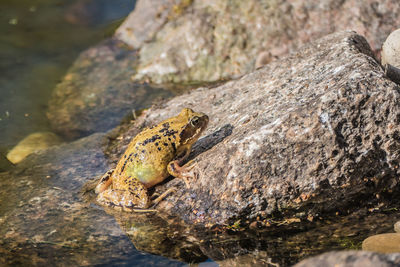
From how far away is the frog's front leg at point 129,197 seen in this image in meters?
5.66

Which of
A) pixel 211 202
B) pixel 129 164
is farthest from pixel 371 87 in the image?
pixel 129 164

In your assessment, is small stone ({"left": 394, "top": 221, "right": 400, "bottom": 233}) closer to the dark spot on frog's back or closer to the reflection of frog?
the reflection of frog

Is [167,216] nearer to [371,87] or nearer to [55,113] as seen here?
[371,87]

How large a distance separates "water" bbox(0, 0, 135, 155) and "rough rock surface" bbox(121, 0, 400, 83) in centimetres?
234

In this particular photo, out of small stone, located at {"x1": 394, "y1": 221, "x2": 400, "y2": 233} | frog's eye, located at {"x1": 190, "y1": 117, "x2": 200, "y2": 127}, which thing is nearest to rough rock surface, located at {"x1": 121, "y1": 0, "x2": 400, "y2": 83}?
frog's eye, located at {"x1": 190, "y1": 117, "x2": 200, "y2": 127}

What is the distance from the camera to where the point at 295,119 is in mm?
5152

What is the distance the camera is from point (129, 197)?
18.7 feet

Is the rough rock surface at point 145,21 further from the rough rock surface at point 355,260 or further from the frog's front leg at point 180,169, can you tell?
the rough rock surface at point 355,260

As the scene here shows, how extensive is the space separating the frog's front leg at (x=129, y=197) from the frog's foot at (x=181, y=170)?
1.39ft

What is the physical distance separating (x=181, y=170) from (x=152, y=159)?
0.43 m

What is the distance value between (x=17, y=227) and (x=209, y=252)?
2.48 meters

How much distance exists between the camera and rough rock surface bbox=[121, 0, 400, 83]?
930 cm

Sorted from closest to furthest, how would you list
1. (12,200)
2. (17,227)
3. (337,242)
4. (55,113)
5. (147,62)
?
(337,242) → (17,227) → (12,200) → (55,113) → (147,62)

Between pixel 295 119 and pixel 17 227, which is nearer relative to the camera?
pixel 295 119
